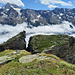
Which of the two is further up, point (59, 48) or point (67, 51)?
point (59, 48)

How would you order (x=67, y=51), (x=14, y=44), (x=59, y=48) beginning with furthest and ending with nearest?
1. (x=14, y=44)
2. (x=67, y=51)
3. (x=59, y=48)

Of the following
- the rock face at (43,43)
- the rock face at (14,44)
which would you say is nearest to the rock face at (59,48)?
the rock face at (43,43)

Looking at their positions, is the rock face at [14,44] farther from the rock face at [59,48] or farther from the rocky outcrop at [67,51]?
the rocky outcrop at [67,51]

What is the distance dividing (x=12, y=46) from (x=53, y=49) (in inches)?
1118

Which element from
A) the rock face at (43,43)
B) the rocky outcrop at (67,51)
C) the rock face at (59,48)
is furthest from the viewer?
the rocky outcrop at (67,51)

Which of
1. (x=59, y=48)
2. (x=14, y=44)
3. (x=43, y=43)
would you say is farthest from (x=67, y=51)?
(x=14, y=44)

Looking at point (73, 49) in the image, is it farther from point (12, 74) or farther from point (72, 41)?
point (12, 74)

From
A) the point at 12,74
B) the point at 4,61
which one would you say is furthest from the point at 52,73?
the point at 4,61

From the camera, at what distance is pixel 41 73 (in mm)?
13914

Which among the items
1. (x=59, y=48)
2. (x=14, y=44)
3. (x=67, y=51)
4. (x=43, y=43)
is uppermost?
(x=43, y=43)

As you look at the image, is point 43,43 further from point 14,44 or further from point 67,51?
point 14,44

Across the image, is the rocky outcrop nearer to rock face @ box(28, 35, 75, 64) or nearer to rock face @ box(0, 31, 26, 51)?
rock face @ box(28, 35, 75, 64)

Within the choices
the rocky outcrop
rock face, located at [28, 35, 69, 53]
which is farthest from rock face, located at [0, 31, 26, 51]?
the rocky outcrop

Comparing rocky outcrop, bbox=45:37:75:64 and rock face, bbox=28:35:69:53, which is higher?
rock face, bbox=28:35:69:53
